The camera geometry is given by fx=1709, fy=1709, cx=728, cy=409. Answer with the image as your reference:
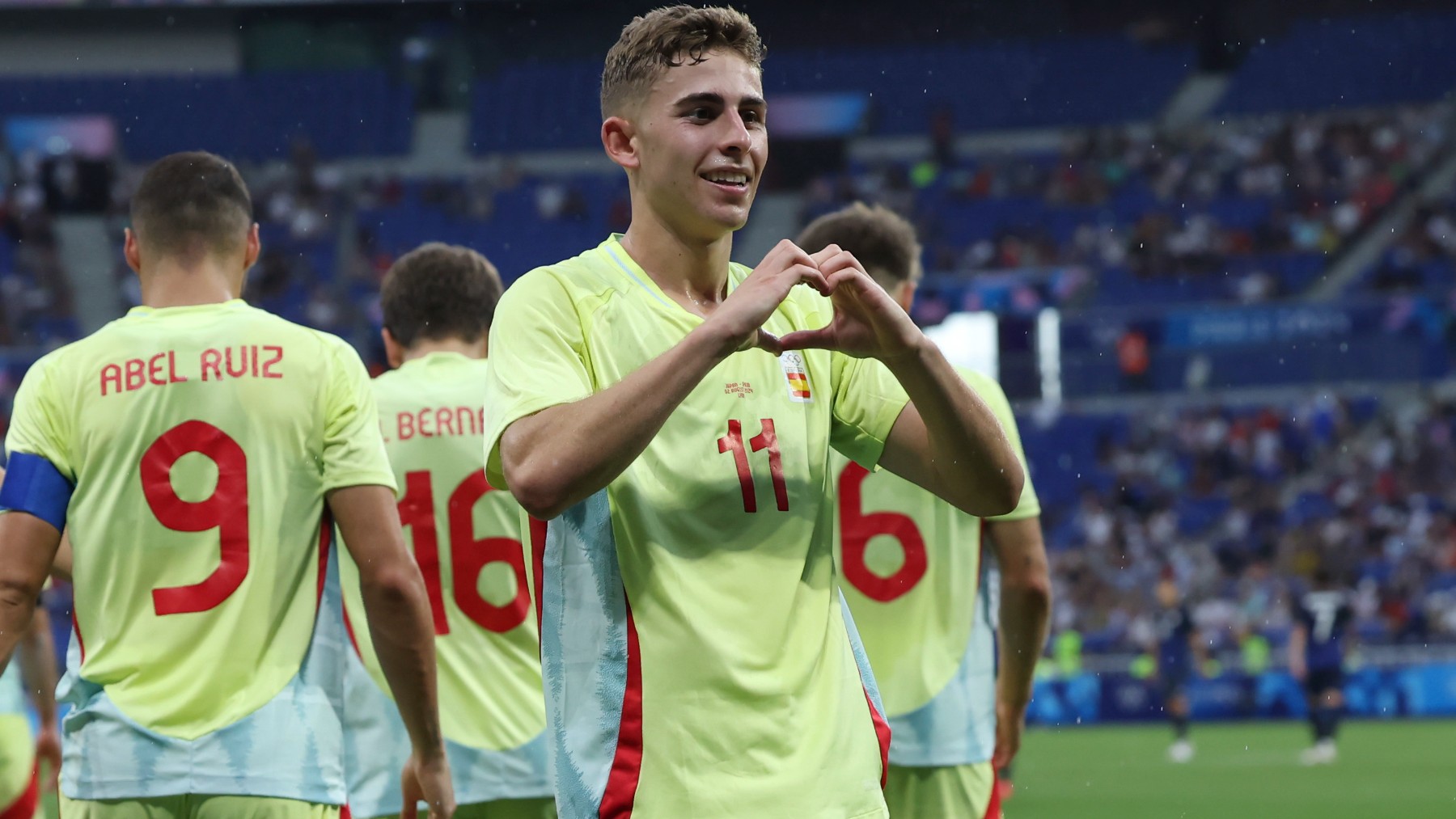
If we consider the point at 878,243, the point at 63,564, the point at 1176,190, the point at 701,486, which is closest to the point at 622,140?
the point at 701,486

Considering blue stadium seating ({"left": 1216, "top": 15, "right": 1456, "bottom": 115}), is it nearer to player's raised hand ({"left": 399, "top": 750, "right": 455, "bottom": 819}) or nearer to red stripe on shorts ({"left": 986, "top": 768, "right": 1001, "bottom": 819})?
red stripe on shorts ({"left": 986, "top": 768, "right": 1001, "bottom": 819})

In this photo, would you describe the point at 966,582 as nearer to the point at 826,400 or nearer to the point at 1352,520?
the point at 826,400

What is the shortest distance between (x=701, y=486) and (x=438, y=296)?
2550 millimetres

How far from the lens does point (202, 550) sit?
11.3 ft

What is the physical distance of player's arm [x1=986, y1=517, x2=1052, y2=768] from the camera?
4707 millimetres

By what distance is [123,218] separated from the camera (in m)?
30.1

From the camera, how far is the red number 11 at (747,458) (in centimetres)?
256

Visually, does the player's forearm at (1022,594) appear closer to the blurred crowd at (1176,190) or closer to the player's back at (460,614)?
the player's back at (460,614)

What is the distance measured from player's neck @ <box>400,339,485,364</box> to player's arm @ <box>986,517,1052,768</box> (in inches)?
61.3

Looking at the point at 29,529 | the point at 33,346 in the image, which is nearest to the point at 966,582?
the point at 29,529

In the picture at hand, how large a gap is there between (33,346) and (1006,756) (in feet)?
80.3

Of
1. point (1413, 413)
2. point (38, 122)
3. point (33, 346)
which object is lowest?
point (1413, 413)

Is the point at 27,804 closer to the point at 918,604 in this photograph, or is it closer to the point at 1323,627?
the point at 918,604

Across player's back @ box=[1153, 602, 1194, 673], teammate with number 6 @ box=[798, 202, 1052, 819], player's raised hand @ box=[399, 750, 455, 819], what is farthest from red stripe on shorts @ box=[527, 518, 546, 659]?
player's back @ box=[1153, 602, 1194, 673]
